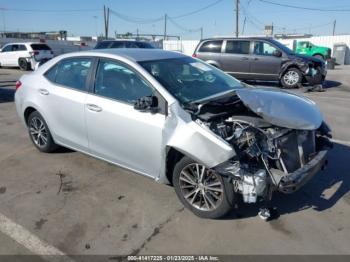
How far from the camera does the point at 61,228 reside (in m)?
3.45

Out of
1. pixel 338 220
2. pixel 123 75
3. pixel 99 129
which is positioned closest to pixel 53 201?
pixel 99 129

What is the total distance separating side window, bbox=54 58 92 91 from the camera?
14.8ft

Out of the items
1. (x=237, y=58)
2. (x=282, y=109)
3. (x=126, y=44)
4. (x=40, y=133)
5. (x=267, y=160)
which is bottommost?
(x=40, y=133)

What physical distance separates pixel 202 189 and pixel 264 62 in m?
10.3

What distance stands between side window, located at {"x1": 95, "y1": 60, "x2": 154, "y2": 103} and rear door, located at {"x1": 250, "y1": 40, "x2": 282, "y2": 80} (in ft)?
31.8

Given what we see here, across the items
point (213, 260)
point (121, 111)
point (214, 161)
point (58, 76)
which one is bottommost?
point (213, 260)

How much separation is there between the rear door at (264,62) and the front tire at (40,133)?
9534 mm

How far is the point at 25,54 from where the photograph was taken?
21266 mm

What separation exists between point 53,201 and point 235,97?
243 cm

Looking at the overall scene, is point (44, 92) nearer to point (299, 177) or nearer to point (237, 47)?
point (299, 177)

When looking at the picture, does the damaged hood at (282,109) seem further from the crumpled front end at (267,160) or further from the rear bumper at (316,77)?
the rear bumper at (316,77)

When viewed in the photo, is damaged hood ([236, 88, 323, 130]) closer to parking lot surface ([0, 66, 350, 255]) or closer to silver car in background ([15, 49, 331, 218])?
silver car in background ([15, 49, 331, 218])

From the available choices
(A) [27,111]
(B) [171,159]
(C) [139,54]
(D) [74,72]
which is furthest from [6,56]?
(B) [171,159]

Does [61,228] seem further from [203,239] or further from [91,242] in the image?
[203,239]
